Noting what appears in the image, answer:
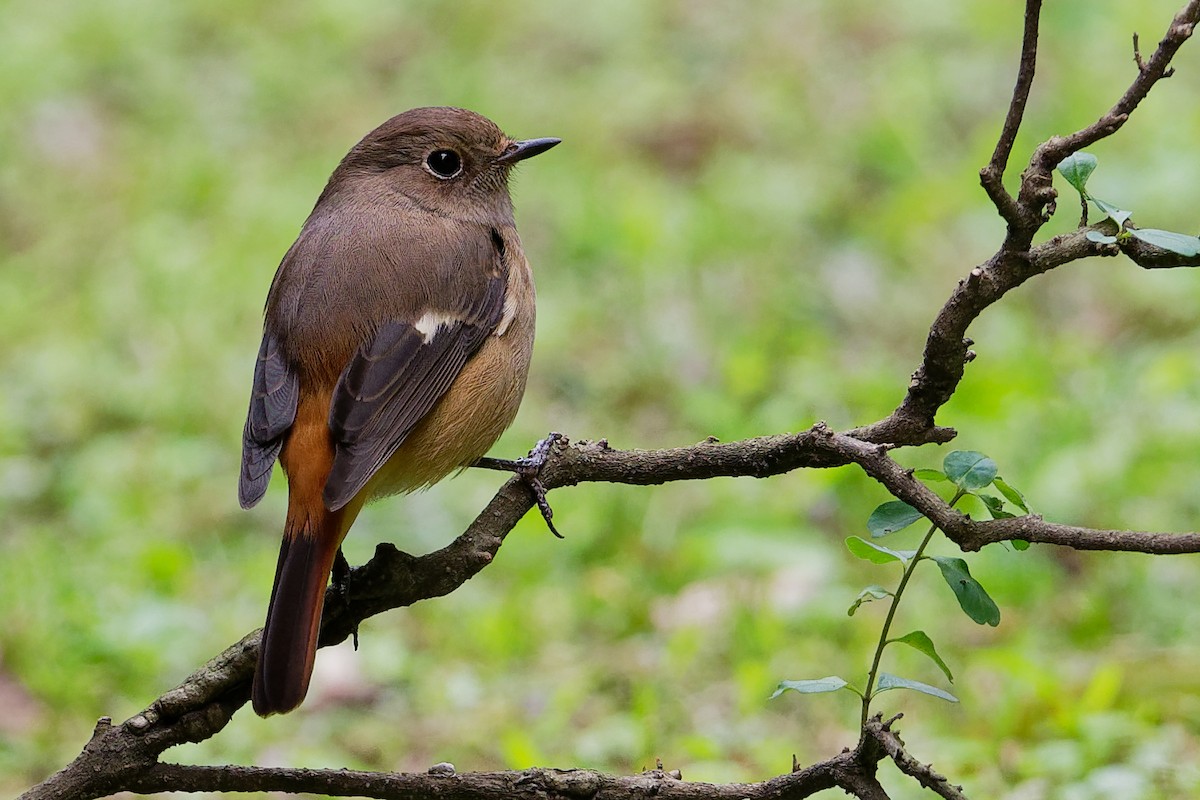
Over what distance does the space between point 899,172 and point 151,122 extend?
13.4ft

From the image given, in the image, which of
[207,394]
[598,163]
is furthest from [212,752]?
[598,163]

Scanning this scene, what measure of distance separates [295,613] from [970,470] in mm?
1198

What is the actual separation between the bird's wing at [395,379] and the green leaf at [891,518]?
3.40 ft

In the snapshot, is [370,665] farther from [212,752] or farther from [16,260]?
[16,260]

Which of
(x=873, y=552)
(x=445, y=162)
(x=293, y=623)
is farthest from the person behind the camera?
(x=445, y=162)

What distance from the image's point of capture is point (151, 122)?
827cm

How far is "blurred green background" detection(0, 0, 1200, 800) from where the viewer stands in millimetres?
4242

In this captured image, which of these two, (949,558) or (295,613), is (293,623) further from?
(949,558)

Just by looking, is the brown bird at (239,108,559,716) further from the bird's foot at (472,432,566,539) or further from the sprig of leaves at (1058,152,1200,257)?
the sprig of leaves at (1058,152,1200,257)

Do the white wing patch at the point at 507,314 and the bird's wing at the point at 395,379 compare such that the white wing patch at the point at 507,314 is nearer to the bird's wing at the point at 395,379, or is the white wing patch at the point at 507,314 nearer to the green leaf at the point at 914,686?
the bird's wing at the point at 395,379

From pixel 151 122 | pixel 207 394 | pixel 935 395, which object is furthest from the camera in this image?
pixel 151 122

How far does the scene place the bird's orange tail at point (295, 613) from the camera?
2541 mm

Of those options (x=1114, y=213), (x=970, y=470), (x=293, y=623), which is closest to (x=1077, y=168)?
(x=1114, y=213)

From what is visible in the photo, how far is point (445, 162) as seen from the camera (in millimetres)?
4066
